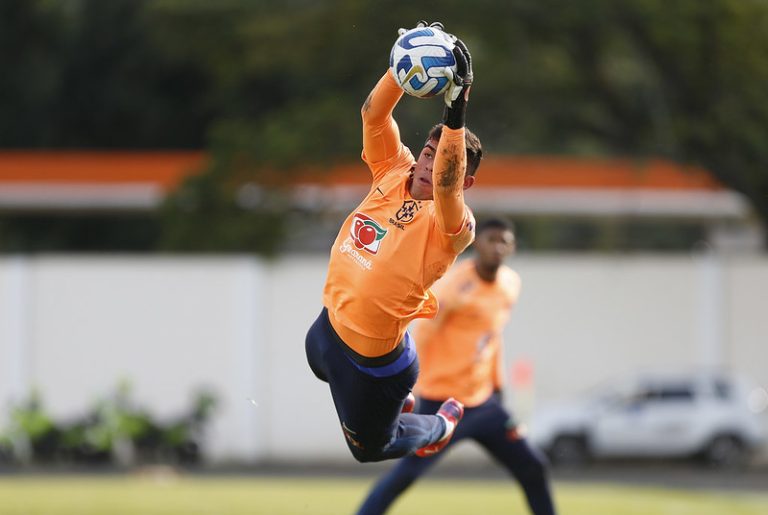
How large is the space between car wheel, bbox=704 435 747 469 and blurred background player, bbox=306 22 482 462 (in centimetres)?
1644

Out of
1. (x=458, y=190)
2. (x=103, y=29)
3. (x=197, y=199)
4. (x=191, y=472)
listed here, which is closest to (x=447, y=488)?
(x=191, y=472)

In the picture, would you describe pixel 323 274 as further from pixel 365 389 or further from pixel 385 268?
pixel 385 268

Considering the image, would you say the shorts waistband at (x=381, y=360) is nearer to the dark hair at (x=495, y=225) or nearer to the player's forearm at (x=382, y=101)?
the player's forearm at (x=382, y=101)

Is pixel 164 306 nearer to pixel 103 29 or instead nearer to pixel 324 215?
pixel 324 215

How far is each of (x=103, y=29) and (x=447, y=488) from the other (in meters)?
23.4

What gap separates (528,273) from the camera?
A: 23516 mm

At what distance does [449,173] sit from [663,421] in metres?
17.2

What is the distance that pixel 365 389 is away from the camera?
23.0 ft

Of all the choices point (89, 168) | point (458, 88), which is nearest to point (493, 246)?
point (458, 88)

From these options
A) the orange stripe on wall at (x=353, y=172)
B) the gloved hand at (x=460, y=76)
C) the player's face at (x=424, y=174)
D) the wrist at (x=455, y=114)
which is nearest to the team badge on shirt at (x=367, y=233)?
the player's face at (x=424, y=174)

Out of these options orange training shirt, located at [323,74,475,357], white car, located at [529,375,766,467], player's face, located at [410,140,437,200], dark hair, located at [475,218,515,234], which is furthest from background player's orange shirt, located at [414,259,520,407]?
white car, located at [529,375,766,467]

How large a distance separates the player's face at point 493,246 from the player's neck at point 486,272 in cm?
2

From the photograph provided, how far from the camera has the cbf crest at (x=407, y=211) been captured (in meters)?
6.63

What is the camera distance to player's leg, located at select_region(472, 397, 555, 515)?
9078 mm
